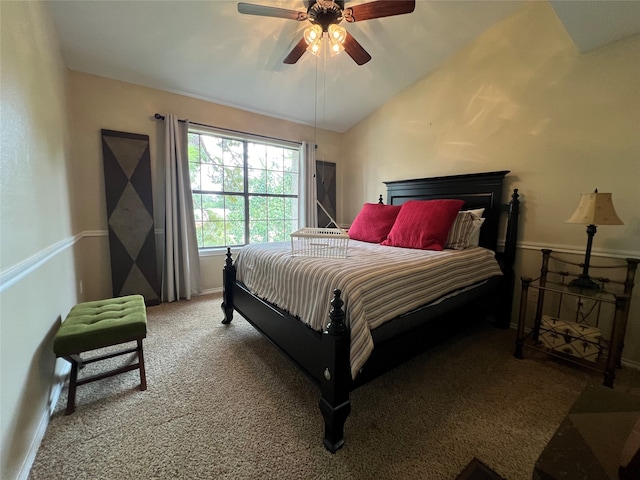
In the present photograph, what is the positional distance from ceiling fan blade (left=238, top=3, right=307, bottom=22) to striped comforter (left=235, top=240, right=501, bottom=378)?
1687mm

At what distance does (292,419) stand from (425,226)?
1.92 meters

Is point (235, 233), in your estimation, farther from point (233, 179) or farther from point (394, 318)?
point (394, 318)

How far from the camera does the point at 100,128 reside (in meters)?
2.77

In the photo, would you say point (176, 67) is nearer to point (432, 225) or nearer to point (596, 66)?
point (432, 225)

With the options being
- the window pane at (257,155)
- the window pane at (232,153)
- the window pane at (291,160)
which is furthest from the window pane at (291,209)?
the window pane at (232,153)

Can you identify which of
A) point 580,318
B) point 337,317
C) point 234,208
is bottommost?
point 580,318

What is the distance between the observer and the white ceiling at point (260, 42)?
2.00 meters

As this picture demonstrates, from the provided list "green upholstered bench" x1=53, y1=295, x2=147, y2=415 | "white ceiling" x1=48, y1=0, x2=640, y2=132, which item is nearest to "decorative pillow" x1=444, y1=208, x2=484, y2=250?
"white ceiling" x1=48, y1=0, x2=640, y2=132

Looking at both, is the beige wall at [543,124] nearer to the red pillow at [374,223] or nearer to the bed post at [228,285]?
the red pillow at [374,223]

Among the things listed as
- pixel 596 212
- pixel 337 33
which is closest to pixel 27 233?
pixel 337 33

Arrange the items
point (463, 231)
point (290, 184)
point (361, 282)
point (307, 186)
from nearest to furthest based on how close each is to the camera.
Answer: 1. point (361, 282)
2. point (463, 231)
3. point (307, 186)
4. point (290, 184)

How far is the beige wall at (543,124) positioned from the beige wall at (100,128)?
2978 millimetres

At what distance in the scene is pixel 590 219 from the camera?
1.76m

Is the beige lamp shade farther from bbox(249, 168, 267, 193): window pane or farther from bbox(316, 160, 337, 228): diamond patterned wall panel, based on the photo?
bbox(249, 168, 267, 193): window pane
